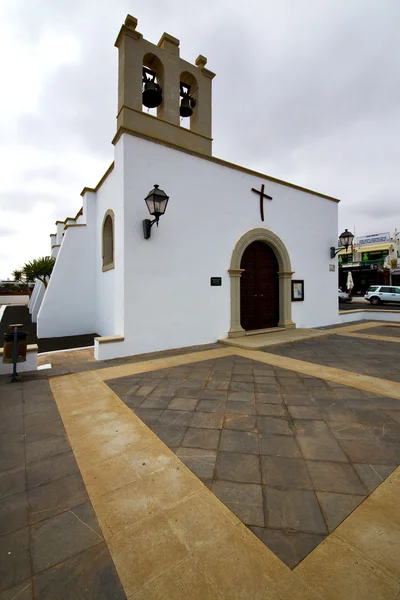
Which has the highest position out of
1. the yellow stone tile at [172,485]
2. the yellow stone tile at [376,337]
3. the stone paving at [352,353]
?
the yellow stone tile at [376,337]

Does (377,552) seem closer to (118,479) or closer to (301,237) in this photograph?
(118,479)

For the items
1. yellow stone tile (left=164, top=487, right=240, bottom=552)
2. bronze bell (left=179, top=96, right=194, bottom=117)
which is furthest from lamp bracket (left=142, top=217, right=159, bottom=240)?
yellow stone tile (left=164, top=487, right=240, bottom=552)

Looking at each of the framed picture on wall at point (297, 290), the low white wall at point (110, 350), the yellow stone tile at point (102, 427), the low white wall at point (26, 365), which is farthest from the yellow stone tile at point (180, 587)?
the framed picture on wall at point (297, 290)

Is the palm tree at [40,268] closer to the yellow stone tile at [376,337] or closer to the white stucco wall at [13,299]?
the yellow stone tile at [376,337]

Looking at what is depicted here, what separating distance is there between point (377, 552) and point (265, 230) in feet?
23.6

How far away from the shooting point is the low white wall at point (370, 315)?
A: 10.1m

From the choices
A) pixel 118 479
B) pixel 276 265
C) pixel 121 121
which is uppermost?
pixel 121 121

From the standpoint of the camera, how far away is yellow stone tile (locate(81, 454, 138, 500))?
178cm

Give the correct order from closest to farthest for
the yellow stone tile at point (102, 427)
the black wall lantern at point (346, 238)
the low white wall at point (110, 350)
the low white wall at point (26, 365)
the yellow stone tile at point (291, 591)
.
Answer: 1. the yellow stone tile at point (291, 591)
2. the yellow stone tile at point (102, 427)
3. the low white wall at point (26, 365)
4. the low white wall at point (110, 350)
5. the black wall lantern at point (346, 238)

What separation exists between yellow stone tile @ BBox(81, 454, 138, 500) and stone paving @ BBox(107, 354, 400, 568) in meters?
0.41

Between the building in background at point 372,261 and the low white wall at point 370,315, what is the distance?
1583cm

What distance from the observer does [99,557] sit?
1307mm

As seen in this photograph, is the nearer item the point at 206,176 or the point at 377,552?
the point at 377,552

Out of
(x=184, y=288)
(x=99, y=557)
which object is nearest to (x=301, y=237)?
(x=184, y=288)
